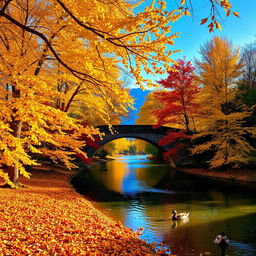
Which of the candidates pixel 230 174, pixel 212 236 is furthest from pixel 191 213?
pixel 230 174

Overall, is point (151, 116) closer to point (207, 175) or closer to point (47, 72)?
point (207, 175)

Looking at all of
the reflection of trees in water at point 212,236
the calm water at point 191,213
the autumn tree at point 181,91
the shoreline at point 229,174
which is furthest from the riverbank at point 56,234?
the autumn tree at point 181,91

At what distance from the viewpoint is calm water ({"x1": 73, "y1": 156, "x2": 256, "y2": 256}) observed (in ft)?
24.2

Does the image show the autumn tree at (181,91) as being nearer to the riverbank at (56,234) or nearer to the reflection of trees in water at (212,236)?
the reflection of trees in water at (212,236)

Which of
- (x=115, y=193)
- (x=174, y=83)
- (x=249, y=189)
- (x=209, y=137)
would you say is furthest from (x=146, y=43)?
(x=209, y=137)

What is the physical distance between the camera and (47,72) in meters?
13.6

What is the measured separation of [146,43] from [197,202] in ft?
34.3

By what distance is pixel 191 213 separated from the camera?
10781 millimetres

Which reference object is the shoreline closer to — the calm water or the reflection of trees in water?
the calm water

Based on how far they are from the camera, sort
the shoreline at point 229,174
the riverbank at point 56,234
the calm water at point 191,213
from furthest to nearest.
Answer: the shoreline at point 229,174 < the calm water at point 191,213 < the riverbank at point 56,234

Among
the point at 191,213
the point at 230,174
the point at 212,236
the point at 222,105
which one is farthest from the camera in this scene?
the point at 222,105

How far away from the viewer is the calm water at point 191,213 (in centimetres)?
738

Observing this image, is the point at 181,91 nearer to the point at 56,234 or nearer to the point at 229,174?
the point at 229,174

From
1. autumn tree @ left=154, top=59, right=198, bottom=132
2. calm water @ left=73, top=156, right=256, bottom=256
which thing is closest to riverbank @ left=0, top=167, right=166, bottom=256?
calm water @ left=73, top=156, right=256, bottom=256
